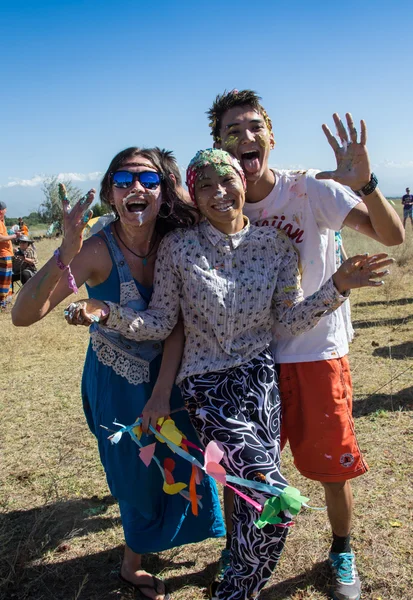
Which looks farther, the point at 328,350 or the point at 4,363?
the point at 4,363

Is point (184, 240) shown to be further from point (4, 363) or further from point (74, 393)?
point (4, 363)

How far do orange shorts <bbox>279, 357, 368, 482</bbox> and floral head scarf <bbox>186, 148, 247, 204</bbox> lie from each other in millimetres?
863

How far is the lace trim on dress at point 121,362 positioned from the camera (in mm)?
2434

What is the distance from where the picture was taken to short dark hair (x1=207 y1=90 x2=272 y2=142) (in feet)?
8.34

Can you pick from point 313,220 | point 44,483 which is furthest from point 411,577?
point 44,483

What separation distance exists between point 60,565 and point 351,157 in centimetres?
243

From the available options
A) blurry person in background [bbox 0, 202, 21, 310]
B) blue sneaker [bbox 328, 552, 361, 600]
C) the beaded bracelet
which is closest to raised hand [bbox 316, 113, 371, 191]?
the beaded bracelet

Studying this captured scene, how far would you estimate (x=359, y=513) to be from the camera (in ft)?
10.4

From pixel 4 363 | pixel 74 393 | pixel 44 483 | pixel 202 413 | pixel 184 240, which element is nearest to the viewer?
pixel 202 413

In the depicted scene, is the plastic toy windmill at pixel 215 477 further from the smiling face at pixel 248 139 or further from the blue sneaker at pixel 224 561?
the smiling face at pixel 248 139

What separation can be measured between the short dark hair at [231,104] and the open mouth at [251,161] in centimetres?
22

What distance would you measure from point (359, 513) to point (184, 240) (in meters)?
1.93

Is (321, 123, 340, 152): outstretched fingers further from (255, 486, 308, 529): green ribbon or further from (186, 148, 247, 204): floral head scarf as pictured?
(255, 486, 308, 529): green ribbon

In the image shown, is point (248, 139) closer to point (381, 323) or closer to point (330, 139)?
point (330, 139)
